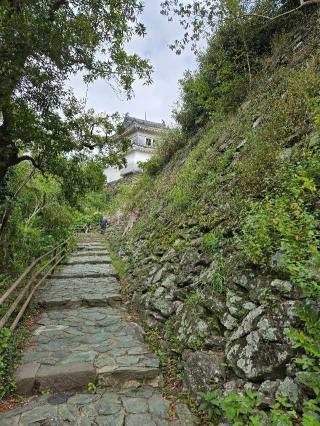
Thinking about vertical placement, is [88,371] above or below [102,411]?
above

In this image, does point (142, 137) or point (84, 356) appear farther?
point (142, 137)

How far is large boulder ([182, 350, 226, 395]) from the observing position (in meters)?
3.11

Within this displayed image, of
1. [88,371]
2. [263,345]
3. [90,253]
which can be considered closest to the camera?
[263,345]

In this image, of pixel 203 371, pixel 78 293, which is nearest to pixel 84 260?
pixel 78 293

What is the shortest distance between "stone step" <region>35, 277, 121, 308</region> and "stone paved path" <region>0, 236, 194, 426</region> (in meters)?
0.05

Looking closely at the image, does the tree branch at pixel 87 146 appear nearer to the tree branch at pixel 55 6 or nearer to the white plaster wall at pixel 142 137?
the tree branch at pixel 55 6

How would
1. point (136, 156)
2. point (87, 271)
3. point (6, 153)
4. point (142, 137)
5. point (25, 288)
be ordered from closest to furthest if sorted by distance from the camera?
1. point (25, 288)
2. point (6, 153)
3. point (87, 271)
4. point (136, 156)
5. point (142, 137)

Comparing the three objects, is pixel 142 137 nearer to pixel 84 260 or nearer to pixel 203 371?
pixel 84 260

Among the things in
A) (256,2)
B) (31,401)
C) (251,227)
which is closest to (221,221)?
(251,227)

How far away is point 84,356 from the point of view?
4266 millimetres

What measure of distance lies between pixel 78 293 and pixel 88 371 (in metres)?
3.70

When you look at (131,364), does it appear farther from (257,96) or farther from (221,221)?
(257,96)

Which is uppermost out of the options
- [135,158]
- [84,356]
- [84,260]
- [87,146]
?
[135,158]

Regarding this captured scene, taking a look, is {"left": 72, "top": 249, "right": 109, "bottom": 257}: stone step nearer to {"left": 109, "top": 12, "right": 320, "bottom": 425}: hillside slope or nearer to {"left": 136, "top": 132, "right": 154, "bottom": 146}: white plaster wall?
{"left": 109, "top": 12, "right": 320, "bottom": 425}: hillside slope
